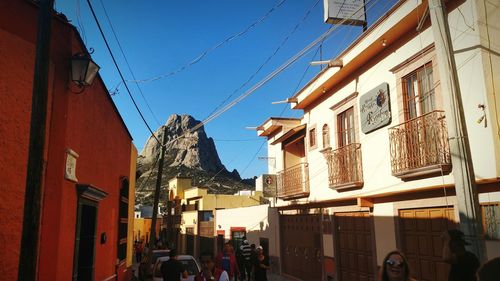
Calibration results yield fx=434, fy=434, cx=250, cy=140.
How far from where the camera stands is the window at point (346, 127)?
496 inches

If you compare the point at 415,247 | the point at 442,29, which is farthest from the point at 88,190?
the point at 415,247

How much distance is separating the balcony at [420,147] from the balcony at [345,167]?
1.82 metres

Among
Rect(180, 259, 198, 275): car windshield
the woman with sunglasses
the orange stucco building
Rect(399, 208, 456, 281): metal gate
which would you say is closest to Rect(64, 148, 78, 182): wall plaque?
the orange stucco building

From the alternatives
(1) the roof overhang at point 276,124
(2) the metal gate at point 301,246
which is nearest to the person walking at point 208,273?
(2) the metal gate at point 301,246

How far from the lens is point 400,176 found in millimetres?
9625

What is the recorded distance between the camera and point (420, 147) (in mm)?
8883

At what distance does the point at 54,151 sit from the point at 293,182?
1192cm

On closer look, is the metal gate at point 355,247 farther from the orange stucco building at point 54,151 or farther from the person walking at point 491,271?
the person walking at point 491,271

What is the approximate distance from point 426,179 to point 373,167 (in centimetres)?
218

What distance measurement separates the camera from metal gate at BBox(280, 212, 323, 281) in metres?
14.8

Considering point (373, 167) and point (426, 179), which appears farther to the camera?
point (373, 167)

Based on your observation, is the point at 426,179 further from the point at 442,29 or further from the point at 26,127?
the point at 26,127

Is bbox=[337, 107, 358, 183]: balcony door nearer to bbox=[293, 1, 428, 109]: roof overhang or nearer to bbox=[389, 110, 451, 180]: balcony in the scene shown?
bbox=[293, 1, 428, 109]: roof overhang

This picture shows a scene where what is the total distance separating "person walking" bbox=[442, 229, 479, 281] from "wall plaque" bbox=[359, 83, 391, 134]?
20.3 ft
